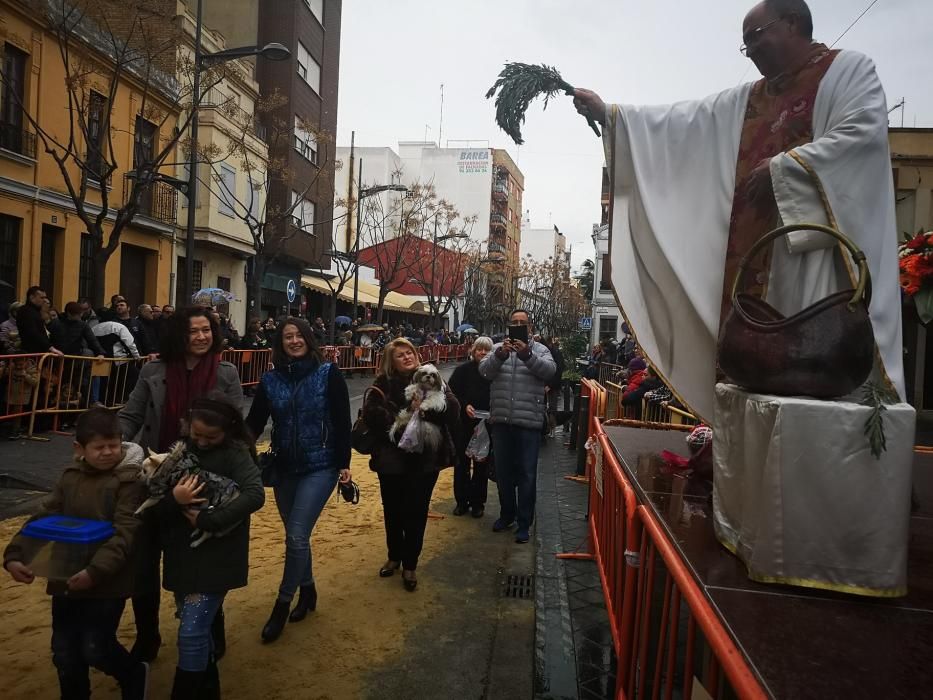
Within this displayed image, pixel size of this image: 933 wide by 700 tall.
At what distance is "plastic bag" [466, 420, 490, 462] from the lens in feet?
19.7

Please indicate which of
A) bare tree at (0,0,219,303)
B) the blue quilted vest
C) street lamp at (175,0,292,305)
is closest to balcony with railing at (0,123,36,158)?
bare tree at (0,0,219,303)

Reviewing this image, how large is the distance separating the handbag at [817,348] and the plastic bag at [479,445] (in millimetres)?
4088

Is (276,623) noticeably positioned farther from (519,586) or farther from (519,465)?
(519,465)

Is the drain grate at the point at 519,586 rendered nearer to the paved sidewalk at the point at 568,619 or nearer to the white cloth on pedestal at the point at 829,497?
the paved sidewalk at the point at 568,619

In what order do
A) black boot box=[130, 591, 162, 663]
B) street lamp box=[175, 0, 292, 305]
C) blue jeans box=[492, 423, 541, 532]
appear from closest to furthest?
black boot box=[130, 591, 162, 663] < blue jeans box=[492, 423, 541, 532] < street lamp box=[175, 0, 292, 305]

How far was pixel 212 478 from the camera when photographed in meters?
2.77

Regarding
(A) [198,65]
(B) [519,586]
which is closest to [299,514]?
(B) [519,586]

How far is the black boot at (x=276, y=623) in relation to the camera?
11.5ft

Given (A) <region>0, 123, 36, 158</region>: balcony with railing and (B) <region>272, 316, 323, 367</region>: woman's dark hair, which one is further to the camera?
(A) <region>0, 123, 36, 158</region>: balcony with railing

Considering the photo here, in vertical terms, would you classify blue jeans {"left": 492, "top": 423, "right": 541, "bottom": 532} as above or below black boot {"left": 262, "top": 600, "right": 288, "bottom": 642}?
above

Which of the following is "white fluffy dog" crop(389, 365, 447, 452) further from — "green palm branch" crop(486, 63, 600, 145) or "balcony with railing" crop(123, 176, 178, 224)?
"balcony with railing" crop(123, 176, 178, 224)

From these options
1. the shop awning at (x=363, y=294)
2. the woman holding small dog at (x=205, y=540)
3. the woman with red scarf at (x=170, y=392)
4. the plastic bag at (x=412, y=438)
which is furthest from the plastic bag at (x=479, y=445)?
the shop awning at (x=363, y=294)

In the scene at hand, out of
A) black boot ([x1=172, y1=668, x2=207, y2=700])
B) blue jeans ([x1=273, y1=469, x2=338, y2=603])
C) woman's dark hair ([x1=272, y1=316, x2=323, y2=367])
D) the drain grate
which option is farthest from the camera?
the drain grate

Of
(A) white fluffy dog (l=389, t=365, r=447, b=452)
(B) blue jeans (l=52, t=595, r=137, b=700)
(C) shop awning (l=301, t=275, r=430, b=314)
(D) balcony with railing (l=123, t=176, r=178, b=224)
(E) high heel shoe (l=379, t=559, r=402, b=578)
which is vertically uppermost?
(D) balcony with railing (l=123, t=176, r=178, b=224)
